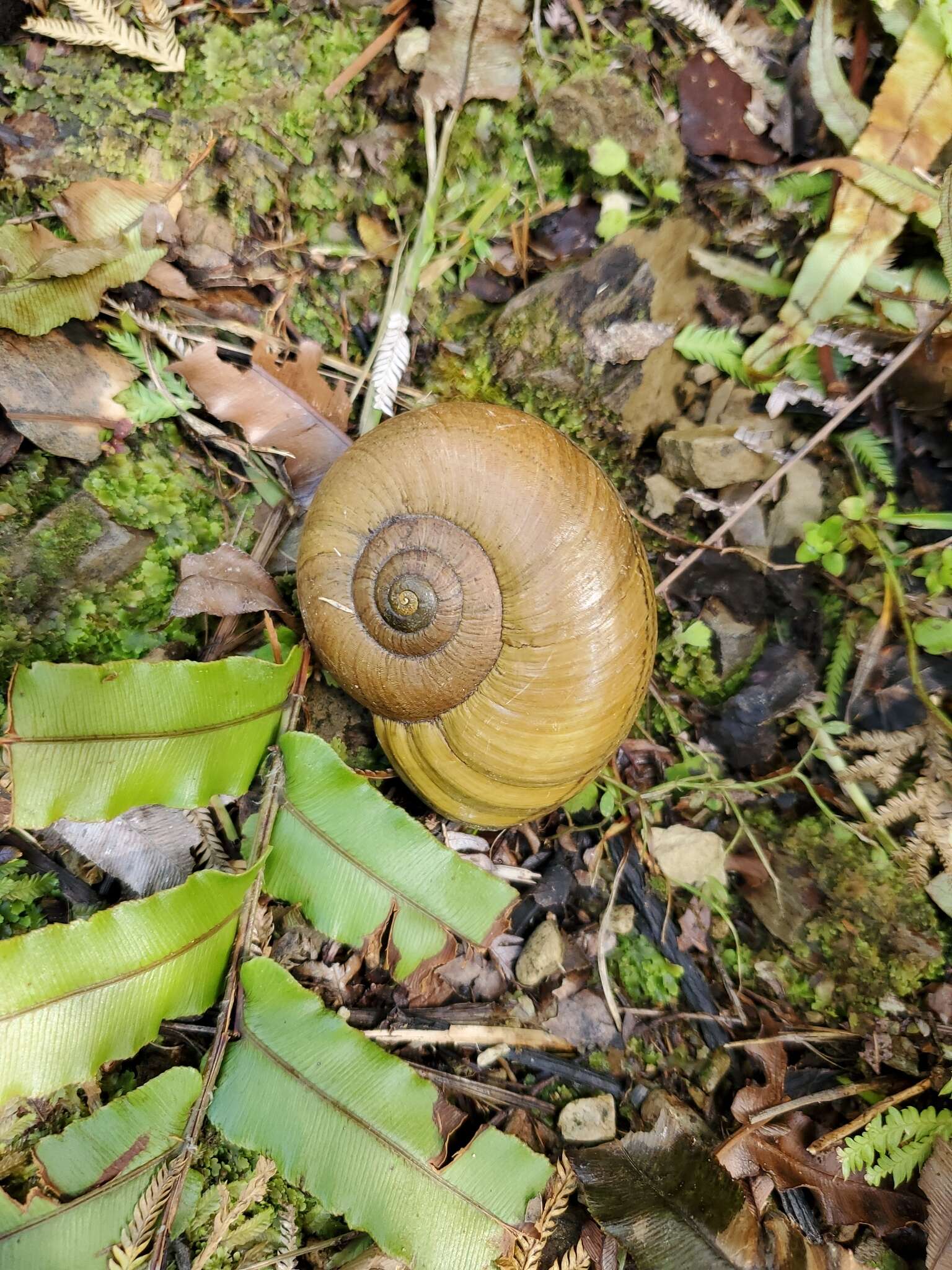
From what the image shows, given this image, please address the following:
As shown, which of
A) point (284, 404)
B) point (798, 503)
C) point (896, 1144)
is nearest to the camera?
point (896, 1144)

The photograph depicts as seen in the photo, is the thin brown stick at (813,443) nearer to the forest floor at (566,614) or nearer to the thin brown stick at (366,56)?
the forest floor at (566,614)

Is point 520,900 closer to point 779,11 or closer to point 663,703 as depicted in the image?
point 663,703

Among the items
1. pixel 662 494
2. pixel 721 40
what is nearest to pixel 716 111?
pixel 721 40

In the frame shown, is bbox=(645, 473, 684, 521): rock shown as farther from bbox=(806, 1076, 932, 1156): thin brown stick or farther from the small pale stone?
bbox=(806, 1076, 932, 1156): thin brown stick

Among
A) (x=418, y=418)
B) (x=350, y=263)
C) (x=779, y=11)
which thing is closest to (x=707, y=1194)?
(x=418, y=418)

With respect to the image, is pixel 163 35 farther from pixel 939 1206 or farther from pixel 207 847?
pixel 939 1206

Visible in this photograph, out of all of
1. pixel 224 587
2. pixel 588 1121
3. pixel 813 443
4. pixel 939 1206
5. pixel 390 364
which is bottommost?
pixel 588 1121
